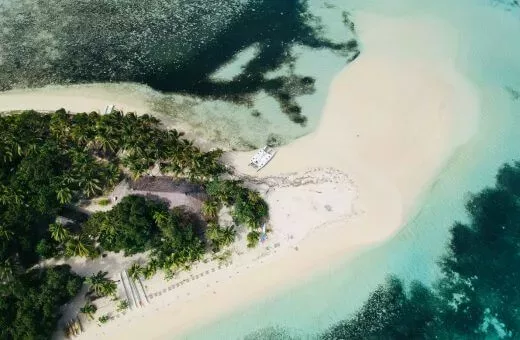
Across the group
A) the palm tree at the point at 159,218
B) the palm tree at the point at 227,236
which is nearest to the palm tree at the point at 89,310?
the palm tree at the point at 159,218

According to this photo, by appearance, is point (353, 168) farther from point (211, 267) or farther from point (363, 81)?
point (211, 267)

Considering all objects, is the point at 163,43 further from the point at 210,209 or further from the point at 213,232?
the point at 213,232

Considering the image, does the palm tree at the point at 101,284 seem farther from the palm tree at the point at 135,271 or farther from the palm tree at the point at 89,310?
the palm tree at the point at 135,271

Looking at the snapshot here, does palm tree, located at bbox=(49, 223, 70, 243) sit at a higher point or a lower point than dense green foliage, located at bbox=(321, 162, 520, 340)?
higher

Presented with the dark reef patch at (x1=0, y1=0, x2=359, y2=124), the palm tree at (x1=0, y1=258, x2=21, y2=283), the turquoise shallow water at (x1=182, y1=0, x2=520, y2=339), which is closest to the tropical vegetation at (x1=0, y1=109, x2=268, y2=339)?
the palm tree at (x1=0, y1=258, x2=21, y2=283)

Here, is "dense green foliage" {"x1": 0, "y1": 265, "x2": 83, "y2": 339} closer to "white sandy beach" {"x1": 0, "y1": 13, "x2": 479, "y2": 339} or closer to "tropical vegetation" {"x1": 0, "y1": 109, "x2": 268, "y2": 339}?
Result: "tropical vegetation" {"x1": 0, "y1": 109, "x2": 268, "y2": 339}
